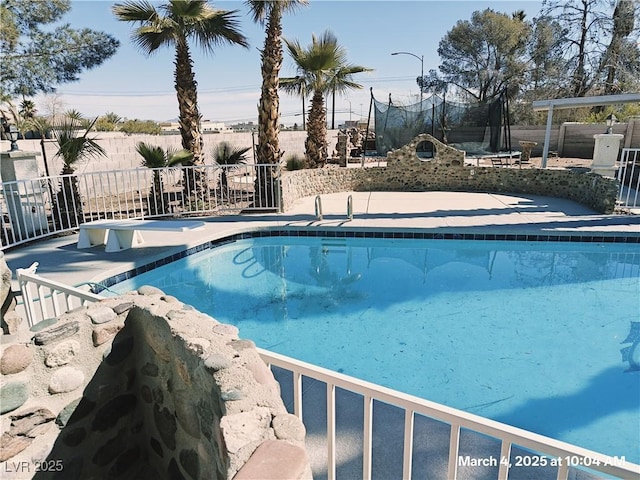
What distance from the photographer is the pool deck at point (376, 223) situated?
18.0 ft

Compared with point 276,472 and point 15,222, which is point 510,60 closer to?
point 15,222

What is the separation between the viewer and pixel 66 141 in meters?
6.65

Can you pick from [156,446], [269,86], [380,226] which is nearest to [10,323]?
[156,446]

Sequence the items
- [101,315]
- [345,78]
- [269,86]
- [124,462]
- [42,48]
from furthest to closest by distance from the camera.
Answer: [345,78] → [42,48] → [269,86] → [124,462] → [101,315]

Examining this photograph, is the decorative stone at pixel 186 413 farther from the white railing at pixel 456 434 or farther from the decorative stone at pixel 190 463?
the white railing at pixel 456 434

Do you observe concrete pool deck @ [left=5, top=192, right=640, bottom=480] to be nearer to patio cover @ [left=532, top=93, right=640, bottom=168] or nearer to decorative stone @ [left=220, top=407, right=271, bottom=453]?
decorative stone @ [left=220, top=407, right=271, bottom=453]

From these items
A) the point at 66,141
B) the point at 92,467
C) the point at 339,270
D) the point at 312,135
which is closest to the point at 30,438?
the point at 92,467

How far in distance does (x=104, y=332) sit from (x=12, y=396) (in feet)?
1.50

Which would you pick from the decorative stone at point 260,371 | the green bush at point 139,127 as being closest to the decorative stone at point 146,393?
the decorative stone at point 260,371

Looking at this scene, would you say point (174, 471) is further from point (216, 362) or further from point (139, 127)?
point (139, 127)

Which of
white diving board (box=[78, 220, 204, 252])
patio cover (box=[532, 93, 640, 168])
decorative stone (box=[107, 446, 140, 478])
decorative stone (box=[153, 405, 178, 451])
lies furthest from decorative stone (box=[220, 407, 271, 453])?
patio cover (box=[532, 93, 640, 168])

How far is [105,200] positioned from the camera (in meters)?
8.18

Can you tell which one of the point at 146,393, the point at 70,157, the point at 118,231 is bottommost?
the point at 146,393

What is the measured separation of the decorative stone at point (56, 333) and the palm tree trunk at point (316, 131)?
10.9 meters
